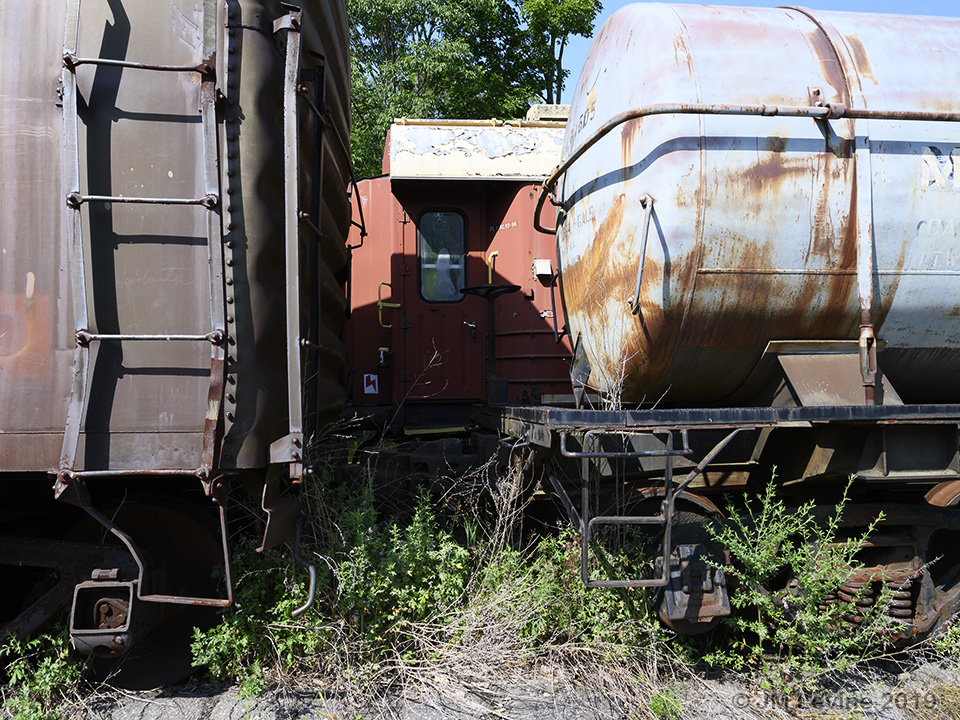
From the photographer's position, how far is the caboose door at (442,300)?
22.1 feet

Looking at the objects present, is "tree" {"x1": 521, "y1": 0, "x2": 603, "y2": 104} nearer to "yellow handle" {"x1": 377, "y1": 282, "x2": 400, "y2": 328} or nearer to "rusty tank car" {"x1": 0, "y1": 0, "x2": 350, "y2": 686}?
"yellow handle" {"x1": 377, "y1": 282, "x2": 400, "y2": 328}

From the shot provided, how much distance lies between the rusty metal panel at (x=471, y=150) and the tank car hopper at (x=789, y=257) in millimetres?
2836

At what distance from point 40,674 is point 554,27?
48.2 ft

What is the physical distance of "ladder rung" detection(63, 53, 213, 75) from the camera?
286cm

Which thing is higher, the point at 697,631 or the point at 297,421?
the point at 297,421

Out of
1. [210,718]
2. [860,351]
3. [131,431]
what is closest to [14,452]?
[131,431]

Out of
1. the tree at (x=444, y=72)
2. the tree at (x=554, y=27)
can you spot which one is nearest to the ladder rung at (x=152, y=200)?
the tree at (x=444, y=72)

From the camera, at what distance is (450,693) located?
133 inches

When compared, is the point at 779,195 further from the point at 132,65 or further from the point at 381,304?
the point at 381,304

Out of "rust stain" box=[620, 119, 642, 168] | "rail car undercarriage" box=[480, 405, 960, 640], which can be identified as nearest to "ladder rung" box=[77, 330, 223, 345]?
"rail car undercarriage" box=[480, 405, 960, 640]

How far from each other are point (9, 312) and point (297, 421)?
136 centimetres

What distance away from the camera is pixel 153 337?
A: 2875 mm

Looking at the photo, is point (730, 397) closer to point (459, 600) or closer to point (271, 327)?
point (459, 600)

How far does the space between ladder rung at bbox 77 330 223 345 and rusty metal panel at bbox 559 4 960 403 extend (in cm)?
215
